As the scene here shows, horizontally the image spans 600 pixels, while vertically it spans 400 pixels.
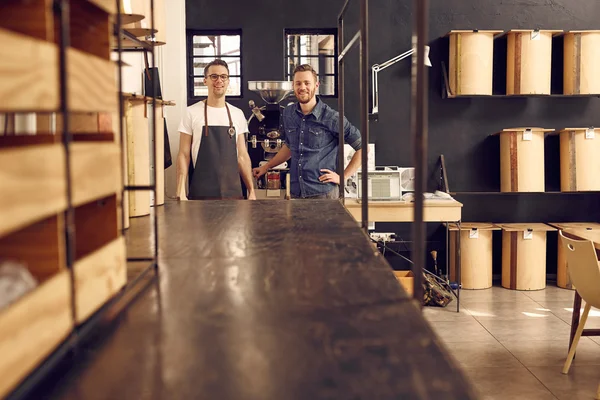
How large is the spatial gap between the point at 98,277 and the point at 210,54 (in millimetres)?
6409

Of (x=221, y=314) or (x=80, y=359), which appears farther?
(x=221, y=314)

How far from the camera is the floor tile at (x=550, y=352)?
4484mm

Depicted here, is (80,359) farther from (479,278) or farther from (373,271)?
(479,278)

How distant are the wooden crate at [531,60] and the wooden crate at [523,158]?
0.45 meters

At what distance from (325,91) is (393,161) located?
1.05 meters

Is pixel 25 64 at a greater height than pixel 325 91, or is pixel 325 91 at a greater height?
pixel 325 91

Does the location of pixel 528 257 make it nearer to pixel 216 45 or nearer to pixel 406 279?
pixel 406 279

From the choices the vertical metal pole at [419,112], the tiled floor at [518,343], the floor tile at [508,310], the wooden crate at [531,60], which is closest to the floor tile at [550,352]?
the tiled floor at [518,343]

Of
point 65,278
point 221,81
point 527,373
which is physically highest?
point 221,81

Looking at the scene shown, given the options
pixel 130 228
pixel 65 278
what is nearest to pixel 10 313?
pixel 65 278

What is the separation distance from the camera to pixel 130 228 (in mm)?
1984

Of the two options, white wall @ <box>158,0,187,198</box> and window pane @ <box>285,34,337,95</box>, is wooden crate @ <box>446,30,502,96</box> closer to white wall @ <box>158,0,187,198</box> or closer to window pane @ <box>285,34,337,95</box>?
window pane @ <box>285,34,337,95</box>

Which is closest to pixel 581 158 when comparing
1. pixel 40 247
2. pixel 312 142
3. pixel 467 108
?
pixel 467 108

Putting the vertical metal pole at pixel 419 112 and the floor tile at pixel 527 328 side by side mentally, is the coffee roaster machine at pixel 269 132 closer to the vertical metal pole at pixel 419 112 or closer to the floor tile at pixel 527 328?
the floor tile at pixel 527 328
